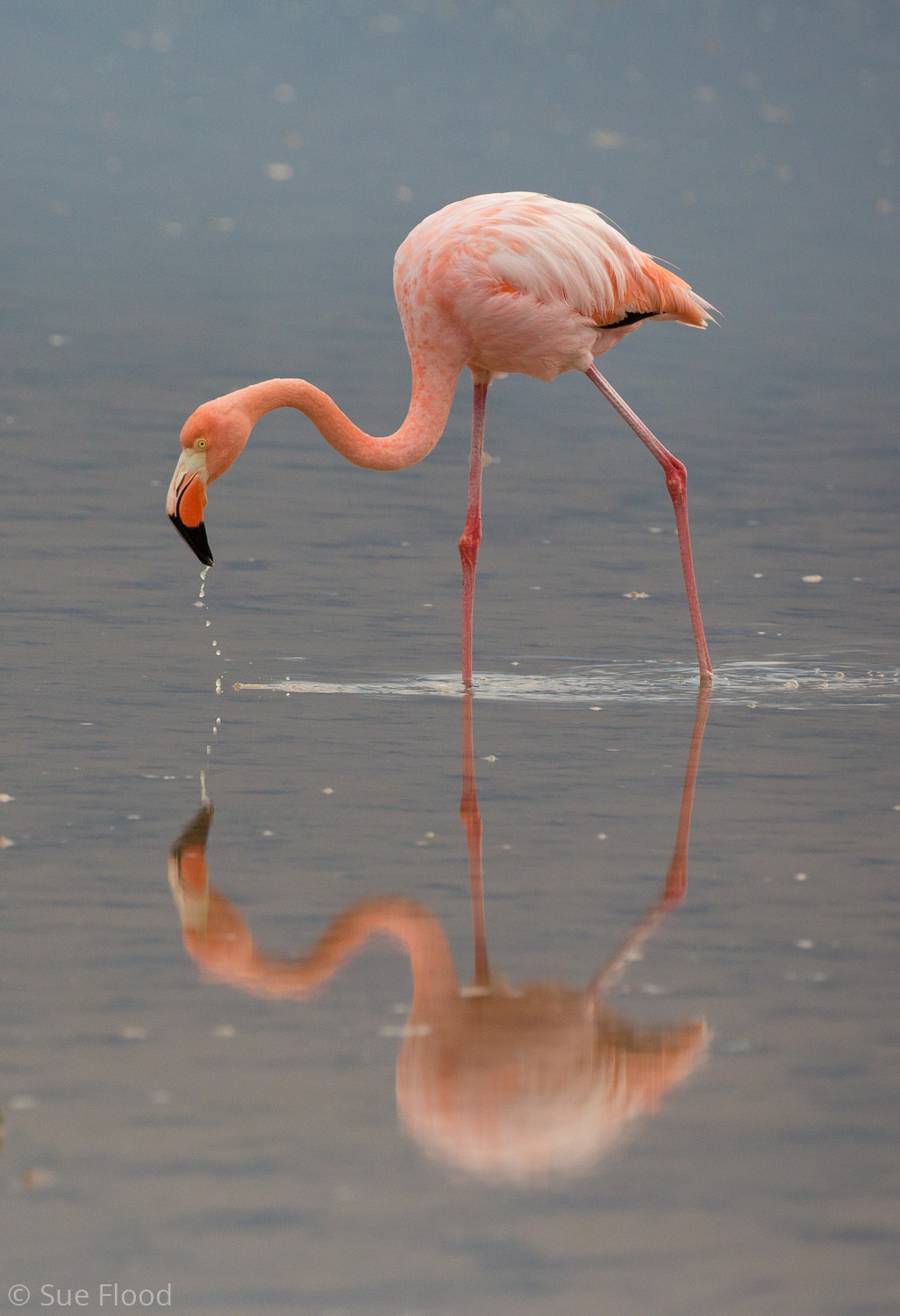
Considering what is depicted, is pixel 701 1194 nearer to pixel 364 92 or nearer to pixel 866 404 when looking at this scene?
pixel 866 404

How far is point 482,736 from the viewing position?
773 cm

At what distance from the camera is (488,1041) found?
16.7 feet

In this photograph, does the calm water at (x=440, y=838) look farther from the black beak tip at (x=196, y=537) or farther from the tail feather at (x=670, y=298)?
the tail feather at (x=670, y=298)

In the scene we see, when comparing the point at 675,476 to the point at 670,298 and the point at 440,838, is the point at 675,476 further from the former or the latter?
the point at 440,838

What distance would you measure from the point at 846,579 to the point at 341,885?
5.02 meters

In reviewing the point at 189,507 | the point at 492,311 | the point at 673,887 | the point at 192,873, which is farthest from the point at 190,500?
the point at 673,887

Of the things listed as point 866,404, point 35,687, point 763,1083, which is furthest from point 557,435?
point 763,1083

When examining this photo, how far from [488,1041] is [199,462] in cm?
324

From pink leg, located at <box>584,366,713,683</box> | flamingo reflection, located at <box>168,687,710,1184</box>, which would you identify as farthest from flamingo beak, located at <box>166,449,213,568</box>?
flamingo reflection, located at <box>168,687,710,1184</box>

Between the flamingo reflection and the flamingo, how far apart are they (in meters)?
2.61

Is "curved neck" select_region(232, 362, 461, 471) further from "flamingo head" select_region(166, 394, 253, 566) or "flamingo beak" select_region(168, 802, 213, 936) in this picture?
"flamingo beak" select_region(168, 802, 213, 936)

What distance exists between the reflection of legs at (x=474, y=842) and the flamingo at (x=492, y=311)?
82cm

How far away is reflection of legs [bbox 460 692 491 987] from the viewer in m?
5.55

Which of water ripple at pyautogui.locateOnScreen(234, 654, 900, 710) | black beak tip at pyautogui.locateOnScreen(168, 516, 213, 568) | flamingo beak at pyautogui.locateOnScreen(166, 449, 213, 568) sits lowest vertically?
water ripple at pyautogui.locateOnScreen(234, 654, 900, 710)
